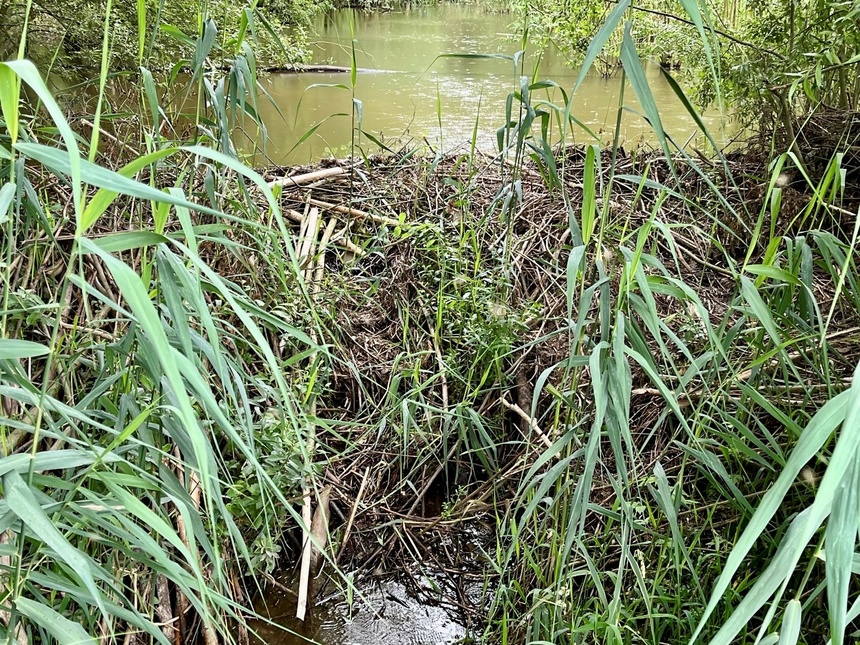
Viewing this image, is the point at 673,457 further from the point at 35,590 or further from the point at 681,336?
the point at 35,590

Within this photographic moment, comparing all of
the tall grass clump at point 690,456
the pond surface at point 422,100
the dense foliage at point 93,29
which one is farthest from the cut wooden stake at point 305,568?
the dense foliage at point 93,29

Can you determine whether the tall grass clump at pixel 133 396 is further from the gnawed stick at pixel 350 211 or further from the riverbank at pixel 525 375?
the gnawed stick at pixel 350 211

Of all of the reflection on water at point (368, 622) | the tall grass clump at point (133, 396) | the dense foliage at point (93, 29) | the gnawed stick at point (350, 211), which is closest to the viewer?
the tall grass clump at point (133, 396)

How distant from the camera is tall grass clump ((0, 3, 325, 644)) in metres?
0.68

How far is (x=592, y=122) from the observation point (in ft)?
16.7

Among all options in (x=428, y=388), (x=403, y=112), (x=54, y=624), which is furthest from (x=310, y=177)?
(x=403, y=112)

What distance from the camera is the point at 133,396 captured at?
107 cm

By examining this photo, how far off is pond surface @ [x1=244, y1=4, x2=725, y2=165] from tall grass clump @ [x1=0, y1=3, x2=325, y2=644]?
2.97ft

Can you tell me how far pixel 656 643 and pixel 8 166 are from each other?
1.42m

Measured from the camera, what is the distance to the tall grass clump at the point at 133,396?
68 cm

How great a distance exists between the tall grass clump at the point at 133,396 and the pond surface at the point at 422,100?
0.90m

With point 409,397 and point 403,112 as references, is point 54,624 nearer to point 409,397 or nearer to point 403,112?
point 409,397

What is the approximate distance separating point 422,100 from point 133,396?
525 centimetres

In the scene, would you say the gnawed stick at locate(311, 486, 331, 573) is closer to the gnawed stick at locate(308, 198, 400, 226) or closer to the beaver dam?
the beaver dam
